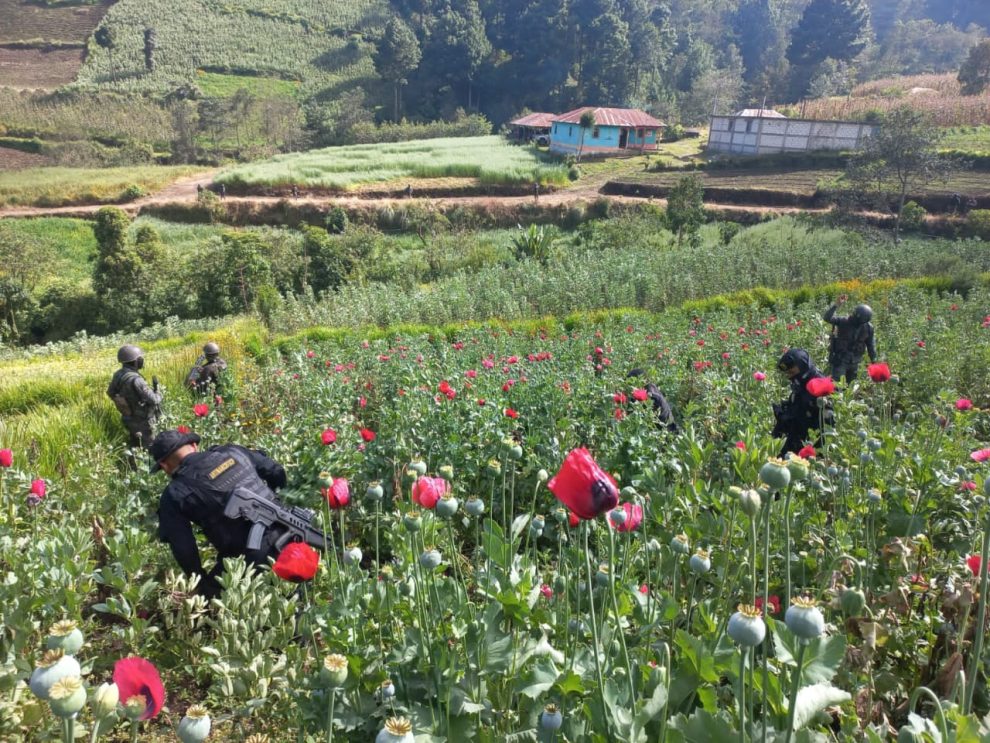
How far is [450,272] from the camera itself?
57.4 ft

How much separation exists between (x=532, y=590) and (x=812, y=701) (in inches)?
34.2

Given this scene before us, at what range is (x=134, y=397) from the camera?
5184 mm

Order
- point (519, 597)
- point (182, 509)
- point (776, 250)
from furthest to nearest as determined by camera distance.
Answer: point (776, 250), point (182, 509), point (519, 597)

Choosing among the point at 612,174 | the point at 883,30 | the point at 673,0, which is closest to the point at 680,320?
the point at 612,174

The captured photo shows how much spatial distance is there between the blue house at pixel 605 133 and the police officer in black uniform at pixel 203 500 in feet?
122

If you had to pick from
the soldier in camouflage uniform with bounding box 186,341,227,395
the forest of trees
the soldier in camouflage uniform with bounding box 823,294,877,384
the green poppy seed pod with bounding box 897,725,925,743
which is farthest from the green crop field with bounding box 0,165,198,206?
the green poppy seed pod with bounding box 897,725,925,743

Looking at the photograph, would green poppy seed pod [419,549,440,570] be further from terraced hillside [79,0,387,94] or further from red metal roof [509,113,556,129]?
terraced hillside [79,0,387,94]

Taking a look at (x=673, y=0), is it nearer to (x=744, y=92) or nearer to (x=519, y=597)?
(x=744, y=92)

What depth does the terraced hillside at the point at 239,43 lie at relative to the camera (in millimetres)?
59562

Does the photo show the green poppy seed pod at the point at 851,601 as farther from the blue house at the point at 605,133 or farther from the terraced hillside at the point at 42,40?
the terraced hillside at the point at 42,40

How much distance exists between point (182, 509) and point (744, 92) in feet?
203

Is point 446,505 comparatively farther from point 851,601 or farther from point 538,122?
point 538,122

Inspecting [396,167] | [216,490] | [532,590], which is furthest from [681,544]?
[396,167]

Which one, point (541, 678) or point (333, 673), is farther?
point (541, 678)
